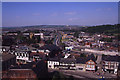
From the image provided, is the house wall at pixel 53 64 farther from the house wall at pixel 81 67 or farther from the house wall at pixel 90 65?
the house wall at pixel 90 65

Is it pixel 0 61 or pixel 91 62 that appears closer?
pixel 0 61

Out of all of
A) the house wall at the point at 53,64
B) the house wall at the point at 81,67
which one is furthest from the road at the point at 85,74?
the house wall at the point at 53,64

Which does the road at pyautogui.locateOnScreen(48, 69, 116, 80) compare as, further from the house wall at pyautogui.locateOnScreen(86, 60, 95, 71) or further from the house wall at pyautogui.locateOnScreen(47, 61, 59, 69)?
the house wall at pyautogui.locateOnScreen(47, 61, 59, 69)

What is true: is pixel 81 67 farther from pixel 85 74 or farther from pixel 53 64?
pixel 53 64

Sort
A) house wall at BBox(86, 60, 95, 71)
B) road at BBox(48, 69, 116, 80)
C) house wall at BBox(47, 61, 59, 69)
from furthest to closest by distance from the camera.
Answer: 1. house wall at BBox(47, 61, 59, 69)
2. house wall at BBox(86, 60, 95, 71)
3. road at BBox(48, 69, 116, 80)

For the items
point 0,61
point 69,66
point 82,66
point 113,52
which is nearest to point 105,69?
point 82,66

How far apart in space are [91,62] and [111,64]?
792 mm

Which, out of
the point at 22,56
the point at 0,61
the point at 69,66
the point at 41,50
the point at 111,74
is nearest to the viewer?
the point at 0,61

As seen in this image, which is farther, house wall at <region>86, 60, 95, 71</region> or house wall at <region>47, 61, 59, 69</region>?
house wall at <region>47, 61, 59, 69</region>

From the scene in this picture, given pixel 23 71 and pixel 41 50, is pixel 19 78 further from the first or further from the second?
pixel 41 50

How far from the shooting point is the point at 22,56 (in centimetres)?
709

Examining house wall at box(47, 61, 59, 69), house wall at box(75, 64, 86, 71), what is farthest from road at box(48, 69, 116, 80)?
house wall at box(47, 61, 59, 69)

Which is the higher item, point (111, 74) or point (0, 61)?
point (0, 61)

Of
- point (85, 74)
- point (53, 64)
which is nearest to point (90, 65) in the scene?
point (85, 74)
